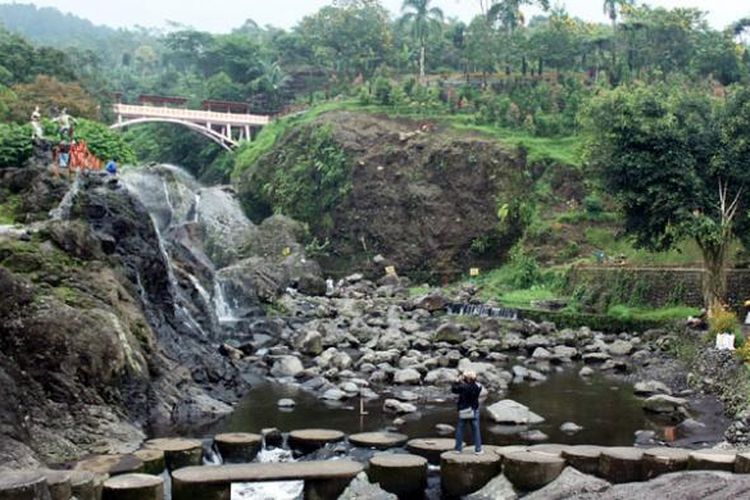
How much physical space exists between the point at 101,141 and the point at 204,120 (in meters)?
27.8

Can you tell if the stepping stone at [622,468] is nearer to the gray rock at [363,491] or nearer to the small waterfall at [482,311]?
the gray rock at [363,491]

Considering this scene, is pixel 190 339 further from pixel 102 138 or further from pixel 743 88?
pixel 743 88

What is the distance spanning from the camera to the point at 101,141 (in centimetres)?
3947

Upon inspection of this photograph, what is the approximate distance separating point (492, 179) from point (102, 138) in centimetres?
2493

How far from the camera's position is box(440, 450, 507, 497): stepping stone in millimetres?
13805

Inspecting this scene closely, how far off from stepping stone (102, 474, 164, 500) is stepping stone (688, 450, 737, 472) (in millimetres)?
8571

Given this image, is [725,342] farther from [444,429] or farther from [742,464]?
[742,464]

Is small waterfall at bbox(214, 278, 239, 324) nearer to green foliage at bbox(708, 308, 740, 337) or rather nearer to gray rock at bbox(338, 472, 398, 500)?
green foliage at bbox(708, 308, 740, 337)

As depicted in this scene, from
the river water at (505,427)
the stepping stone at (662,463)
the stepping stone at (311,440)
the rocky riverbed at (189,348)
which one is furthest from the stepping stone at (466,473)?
the rocky riverbed at (189,348)

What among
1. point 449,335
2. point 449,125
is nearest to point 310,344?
point 449,335

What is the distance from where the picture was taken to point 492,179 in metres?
53.4

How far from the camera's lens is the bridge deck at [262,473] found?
43.1ft

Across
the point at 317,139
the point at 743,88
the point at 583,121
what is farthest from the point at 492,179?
the point at 743,88

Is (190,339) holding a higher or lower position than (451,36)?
lower
